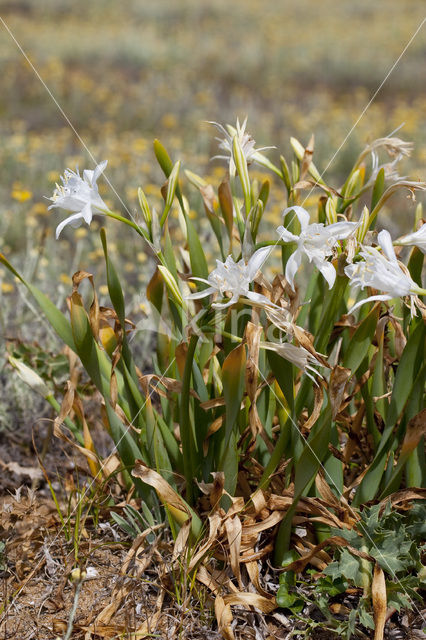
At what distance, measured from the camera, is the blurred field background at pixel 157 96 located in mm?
3896

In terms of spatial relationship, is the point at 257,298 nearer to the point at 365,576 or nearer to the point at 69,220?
the point at 69,220

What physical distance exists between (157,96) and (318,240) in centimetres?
766

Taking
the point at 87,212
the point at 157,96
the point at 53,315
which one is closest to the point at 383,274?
the point at 87,212

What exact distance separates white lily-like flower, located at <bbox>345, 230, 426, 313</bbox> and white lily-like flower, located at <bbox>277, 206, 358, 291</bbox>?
0.04 m

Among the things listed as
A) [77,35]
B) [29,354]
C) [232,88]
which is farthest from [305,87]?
[29,354]

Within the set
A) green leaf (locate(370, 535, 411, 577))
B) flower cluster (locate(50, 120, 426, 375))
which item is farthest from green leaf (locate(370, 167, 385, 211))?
green leaf (locate(370, 535, 411, 577))

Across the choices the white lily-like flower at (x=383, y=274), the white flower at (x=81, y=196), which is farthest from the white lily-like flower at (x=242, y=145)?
the white lily-like flower at (x=383, y=274)

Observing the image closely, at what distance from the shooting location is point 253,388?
1.29 m

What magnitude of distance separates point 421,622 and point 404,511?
0.76 ft

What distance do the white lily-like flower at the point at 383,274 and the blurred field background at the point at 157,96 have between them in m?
0.68

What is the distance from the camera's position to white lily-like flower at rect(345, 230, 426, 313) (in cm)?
105

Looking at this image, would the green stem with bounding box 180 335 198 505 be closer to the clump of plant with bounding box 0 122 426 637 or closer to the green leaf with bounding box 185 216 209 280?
the clump of plant with bounding box 0 122 426 637

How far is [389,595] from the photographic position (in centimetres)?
132

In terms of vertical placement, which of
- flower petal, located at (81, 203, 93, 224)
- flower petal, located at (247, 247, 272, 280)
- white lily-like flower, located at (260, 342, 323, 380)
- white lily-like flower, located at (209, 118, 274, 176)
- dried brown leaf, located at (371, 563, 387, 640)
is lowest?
dried brown leaf, located at (371, 563, 387, 640)
